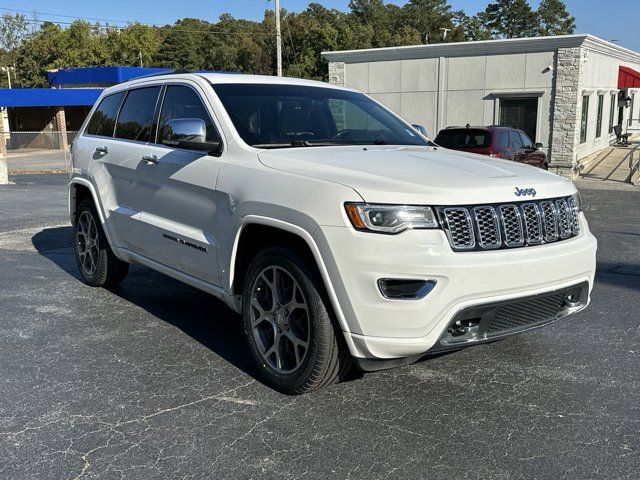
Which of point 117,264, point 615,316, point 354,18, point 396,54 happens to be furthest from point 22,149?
point 354,18

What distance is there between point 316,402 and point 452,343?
0.91m

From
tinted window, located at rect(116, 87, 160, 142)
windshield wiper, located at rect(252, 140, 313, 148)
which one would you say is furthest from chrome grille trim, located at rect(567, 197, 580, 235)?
tinted window, located at rect(116, 87, 160, 142)

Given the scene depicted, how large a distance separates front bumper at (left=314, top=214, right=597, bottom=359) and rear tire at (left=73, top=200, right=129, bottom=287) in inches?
130

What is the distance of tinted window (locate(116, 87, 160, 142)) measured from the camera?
17.0ft

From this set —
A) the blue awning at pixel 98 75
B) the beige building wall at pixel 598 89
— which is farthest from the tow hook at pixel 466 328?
the blue awning at pixel 98 75

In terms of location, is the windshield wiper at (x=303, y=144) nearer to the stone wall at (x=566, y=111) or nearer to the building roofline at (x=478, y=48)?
the building roofline at (x=478, y=48)

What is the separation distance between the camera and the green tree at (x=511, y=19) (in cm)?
9969

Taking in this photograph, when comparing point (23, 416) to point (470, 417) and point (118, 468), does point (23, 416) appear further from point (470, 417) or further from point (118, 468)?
point (470, 417)

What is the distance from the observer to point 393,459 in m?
3.10

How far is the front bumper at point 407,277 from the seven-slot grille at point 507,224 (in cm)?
6

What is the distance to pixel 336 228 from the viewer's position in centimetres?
328

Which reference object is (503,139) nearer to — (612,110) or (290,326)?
(290,326)

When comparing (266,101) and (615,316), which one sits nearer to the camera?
(266,101)

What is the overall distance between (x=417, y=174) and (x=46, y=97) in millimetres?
43477
